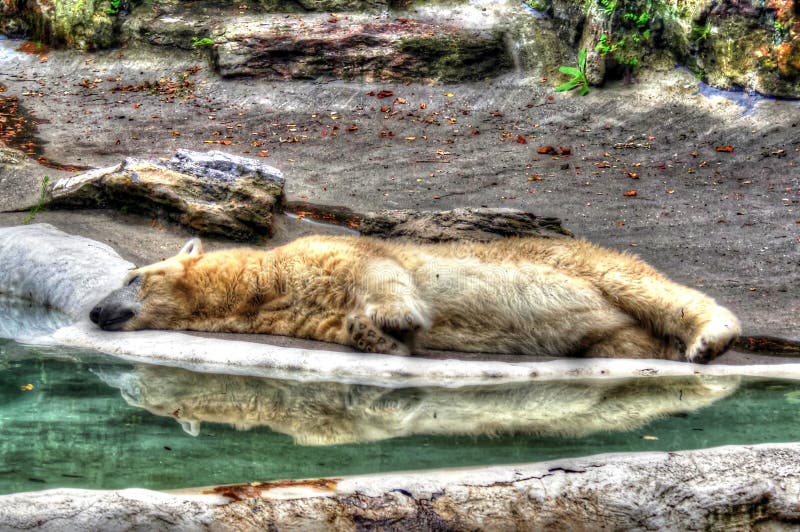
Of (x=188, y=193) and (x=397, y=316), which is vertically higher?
(x=397, y=316)

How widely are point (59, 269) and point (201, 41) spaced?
10305 mm

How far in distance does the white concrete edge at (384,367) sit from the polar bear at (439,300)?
0.22m

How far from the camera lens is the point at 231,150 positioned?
11.9 meters

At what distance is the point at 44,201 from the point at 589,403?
5978 mm

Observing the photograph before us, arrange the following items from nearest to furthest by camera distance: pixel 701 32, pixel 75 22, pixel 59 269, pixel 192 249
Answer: pixel 192 249 → pixel 59 269 → pixel 701 32 → pixel 75 22

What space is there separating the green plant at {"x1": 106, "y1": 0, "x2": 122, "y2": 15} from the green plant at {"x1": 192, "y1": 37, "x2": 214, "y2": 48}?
6.07ft

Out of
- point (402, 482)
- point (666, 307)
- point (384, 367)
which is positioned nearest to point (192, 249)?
point (384, 367)

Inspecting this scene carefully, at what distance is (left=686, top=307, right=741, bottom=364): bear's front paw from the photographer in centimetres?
435

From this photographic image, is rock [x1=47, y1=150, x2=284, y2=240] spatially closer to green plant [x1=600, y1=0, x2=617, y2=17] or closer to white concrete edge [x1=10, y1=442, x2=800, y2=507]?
white concrete edge [x1=10, y1=442, x2=800, y2=507]

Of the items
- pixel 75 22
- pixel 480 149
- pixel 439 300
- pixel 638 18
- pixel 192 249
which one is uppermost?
pixel 638 18

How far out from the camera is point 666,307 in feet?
15.3

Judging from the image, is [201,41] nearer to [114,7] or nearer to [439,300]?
[114,7]

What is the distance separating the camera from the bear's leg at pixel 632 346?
15.5ft

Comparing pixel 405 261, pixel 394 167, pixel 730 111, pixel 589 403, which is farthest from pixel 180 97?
pixel 589 403
